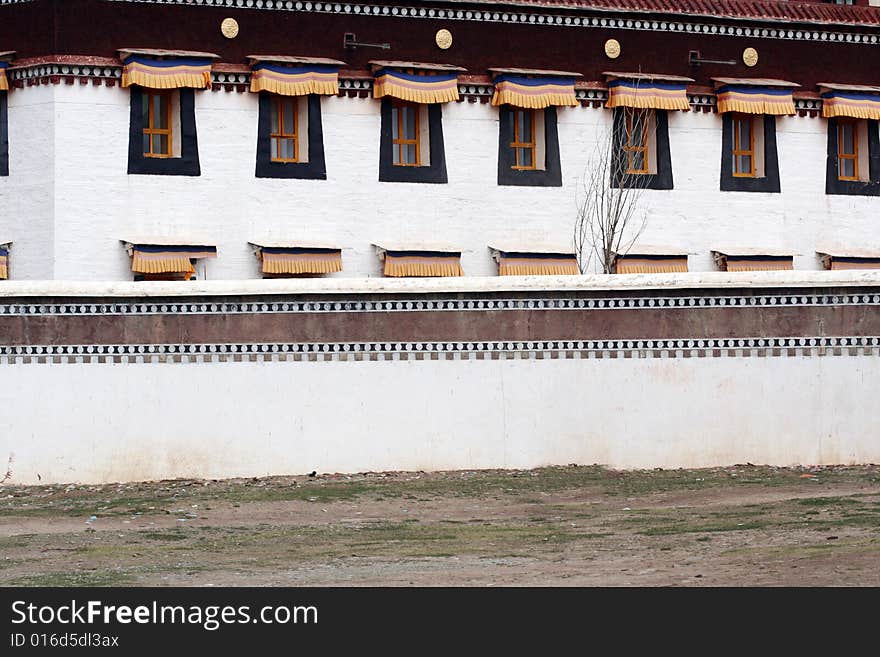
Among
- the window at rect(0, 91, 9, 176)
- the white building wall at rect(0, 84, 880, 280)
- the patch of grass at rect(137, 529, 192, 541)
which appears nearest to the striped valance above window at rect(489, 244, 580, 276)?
the white building wall at rect(0, 84, 880, 280)

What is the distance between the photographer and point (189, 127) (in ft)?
83.1

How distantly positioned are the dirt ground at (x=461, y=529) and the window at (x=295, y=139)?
9.04 m

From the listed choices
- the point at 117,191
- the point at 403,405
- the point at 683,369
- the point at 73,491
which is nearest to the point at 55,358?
the point at 73,491

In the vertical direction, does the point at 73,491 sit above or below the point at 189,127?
below

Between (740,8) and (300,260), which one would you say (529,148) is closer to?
(300,260)

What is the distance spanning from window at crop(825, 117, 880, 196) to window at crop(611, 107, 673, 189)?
120 inches

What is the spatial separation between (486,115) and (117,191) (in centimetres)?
577

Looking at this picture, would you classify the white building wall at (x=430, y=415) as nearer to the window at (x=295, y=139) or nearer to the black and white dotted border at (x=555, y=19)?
the window at (x=295, y=139)

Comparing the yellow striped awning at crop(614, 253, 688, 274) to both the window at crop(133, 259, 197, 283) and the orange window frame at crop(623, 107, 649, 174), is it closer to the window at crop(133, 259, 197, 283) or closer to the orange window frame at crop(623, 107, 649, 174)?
the orange window frame at crop(623, 107, 649, 174)

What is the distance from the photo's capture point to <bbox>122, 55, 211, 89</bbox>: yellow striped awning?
24.7 meters

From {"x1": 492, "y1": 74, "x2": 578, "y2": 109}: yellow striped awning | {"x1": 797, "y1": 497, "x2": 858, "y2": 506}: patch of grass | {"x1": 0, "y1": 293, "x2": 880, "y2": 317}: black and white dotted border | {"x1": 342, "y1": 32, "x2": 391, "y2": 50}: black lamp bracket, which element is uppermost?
{"x1": 342, "y1": 32, "x2": 391, "y2": 50}: black lamp bracket

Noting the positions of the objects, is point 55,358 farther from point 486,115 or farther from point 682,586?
point 486,115

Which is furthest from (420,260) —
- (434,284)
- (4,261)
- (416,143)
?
(434,284)

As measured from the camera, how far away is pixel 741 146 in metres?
28.5
